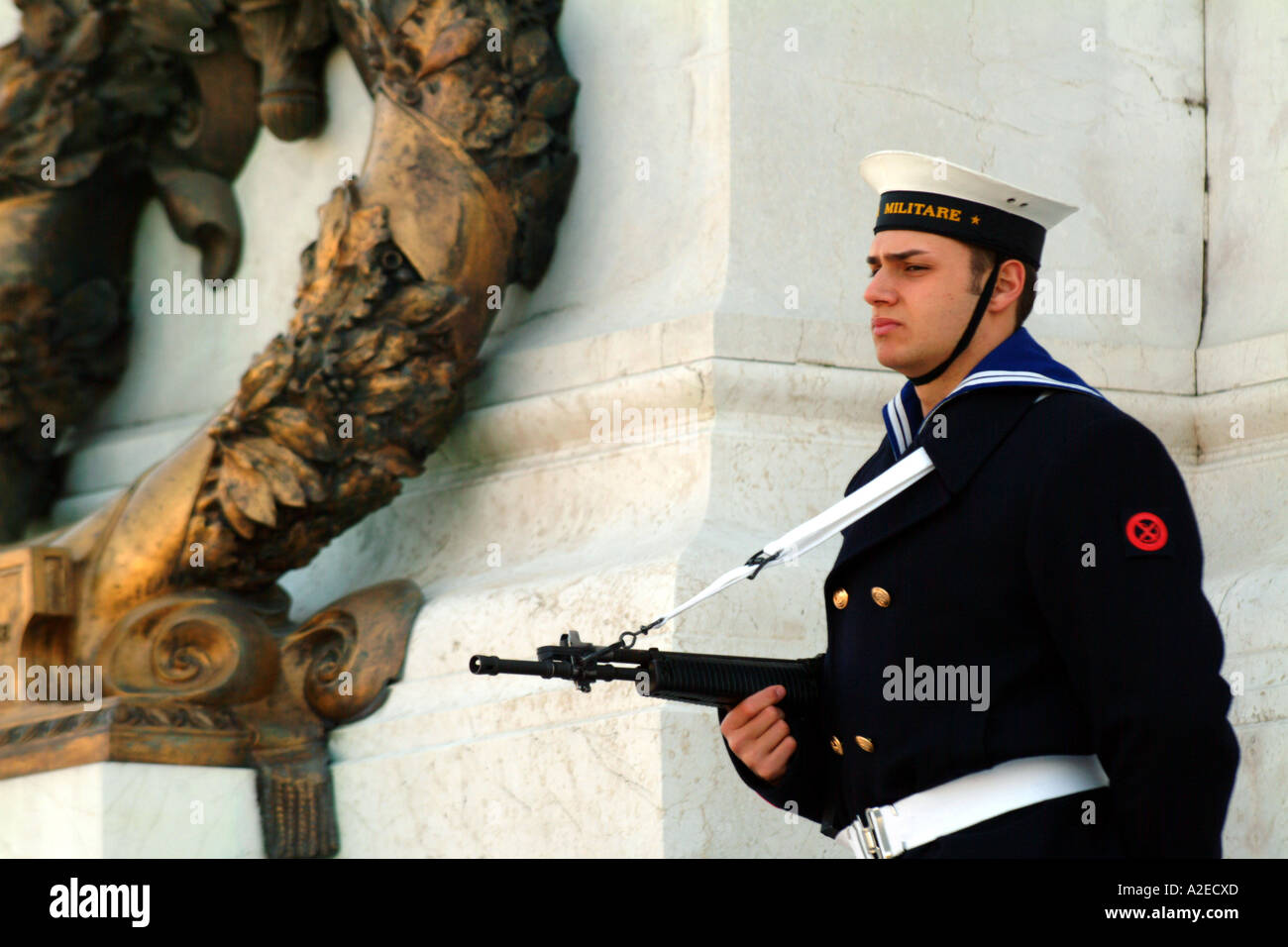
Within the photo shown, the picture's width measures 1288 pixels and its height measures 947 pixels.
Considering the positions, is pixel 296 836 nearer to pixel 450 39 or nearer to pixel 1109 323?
pixel 450 39

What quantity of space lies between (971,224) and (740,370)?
5.38ft

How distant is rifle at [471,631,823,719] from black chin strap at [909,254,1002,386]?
0.54m

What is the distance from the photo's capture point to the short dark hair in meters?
4.02

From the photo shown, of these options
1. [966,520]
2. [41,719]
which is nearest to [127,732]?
[41,719]

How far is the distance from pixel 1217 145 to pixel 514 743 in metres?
2.51

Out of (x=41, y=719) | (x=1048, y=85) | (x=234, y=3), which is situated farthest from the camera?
(x=234, y=3)

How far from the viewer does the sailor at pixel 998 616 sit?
3.45 metres

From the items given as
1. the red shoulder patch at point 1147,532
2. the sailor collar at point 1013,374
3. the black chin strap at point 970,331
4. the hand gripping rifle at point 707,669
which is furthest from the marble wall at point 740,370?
the red shoulder patch at point 1147,532

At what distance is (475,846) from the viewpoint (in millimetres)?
5535

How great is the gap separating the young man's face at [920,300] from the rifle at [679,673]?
559mm

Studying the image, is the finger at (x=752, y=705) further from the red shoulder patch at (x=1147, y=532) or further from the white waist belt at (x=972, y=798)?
the red shoulder patch at (x=1147, y=532)

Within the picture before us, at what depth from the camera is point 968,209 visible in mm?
4078

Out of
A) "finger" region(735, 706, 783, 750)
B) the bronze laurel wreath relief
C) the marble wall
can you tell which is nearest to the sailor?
"finger" region(735, 706, 783, 750)

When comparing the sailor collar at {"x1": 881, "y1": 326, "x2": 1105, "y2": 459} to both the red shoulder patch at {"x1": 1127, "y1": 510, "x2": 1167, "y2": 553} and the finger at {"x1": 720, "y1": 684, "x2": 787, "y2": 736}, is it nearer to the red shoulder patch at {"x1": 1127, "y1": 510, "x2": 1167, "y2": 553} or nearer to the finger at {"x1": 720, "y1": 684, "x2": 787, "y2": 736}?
the red shoulder patch at {"x1": 1127, "y1": 510, "x2": 1167, "y2": 553}
